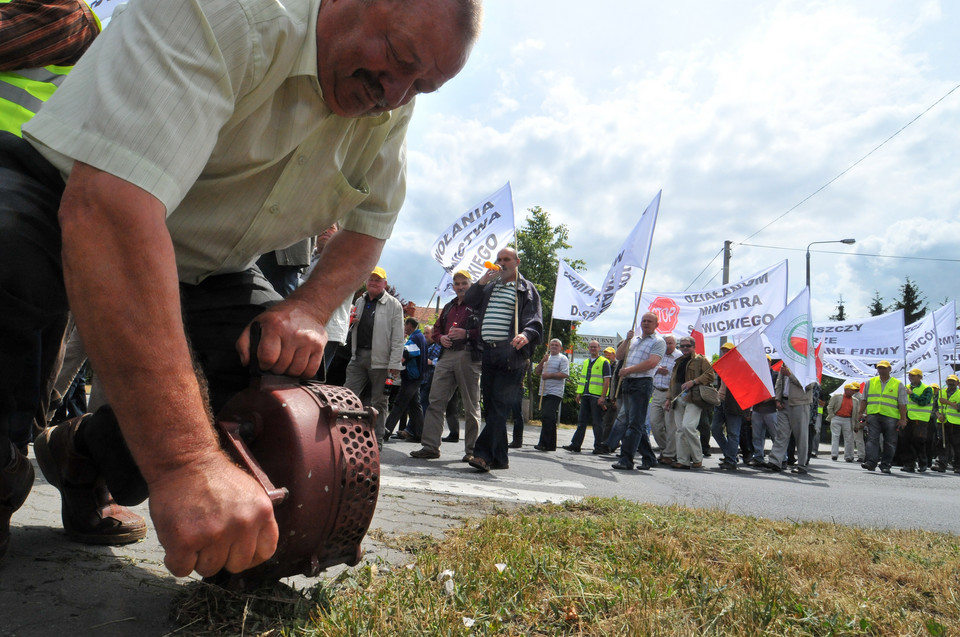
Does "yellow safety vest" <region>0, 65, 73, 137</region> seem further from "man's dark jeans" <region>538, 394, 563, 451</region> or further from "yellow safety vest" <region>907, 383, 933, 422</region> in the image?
"yellow safety vest" <region>907, 383, 933, 422</region>

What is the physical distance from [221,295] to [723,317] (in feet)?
43.5

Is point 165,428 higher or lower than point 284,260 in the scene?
lower

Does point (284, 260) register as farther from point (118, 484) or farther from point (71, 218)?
point (71, 218)

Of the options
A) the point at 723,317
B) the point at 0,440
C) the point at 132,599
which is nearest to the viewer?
the point at 132,599

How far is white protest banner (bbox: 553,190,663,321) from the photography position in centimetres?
1043

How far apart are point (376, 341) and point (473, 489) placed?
3048 mm

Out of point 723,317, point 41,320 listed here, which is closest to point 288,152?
point 41,320

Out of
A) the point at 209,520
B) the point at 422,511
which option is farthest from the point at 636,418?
the point at 209,520

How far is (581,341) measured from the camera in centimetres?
3606

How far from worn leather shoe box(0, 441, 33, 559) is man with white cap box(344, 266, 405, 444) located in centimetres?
520

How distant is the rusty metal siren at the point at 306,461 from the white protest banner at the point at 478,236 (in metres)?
9.62

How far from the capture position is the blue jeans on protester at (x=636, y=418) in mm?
7688

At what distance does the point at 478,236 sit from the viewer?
11.3 m

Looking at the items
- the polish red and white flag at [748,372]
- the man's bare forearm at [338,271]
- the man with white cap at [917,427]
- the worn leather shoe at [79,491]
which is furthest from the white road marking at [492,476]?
the man with white cap at [917,427]
